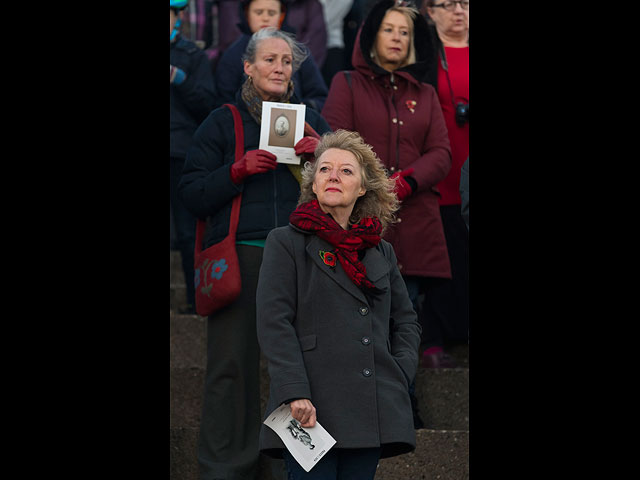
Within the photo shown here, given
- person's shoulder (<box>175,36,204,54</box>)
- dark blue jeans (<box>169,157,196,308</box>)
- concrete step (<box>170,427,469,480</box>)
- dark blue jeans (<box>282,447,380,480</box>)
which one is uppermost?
person's shoulder (<box>175,36,204,54</box>)

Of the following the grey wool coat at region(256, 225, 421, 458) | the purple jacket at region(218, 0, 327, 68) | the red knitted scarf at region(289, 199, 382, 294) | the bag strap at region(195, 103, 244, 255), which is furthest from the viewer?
the purple jacket at region(218, 0, 327, 68)

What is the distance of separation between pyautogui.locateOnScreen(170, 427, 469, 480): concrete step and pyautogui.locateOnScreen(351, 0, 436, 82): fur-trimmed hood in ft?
5.80

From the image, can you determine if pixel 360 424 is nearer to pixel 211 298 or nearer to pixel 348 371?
pixel 348 371

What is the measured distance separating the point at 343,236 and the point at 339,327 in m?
0.31

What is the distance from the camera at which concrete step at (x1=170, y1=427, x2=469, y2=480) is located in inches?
167

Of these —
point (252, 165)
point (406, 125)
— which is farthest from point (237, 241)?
point (406, 125)

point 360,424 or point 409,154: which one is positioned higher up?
point 409,154

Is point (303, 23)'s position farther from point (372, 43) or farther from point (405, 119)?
point (405, 119)

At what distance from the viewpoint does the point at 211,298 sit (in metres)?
4.08

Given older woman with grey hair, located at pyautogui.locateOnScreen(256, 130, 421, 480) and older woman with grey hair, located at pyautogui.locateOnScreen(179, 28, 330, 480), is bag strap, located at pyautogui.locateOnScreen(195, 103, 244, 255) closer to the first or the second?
older woman with grey hair, located at pyautogui.locateOnScreen(179, 28, 330, 480)

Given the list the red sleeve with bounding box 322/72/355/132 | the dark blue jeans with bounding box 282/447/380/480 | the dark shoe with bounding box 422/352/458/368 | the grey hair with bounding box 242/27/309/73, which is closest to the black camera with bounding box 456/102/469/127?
the red sleeve with bounding box 322/72/355/132

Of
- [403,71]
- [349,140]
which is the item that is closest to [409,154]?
[403,71]

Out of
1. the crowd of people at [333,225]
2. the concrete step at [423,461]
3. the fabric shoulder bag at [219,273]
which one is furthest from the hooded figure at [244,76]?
the concrete step at [423,461]
